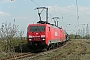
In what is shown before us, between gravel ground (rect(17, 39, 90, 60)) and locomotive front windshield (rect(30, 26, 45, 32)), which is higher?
locomotive front windshield (rect(30, 26, 45, 32))

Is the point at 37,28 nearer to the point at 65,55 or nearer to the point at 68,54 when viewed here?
the point at 68,54

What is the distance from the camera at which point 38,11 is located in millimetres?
30875

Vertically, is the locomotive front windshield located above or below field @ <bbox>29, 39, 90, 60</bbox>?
above

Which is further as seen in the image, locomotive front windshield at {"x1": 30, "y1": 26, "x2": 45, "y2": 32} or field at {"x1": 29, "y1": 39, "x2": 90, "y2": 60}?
locomotive front windshield at {"x1": 30, "y1": 26, "x2": 45, "y2": 32}

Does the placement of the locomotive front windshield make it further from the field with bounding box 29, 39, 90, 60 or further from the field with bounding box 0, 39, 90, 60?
the field with bounding box 29, 39, 90, 60

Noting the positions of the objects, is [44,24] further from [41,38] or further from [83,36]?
[83,36]

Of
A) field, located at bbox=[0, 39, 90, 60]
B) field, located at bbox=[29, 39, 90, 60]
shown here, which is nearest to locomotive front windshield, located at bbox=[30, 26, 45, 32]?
field, located at bbox=[0, 39, 90, 60]

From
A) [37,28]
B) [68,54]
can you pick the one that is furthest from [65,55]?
[37,28]

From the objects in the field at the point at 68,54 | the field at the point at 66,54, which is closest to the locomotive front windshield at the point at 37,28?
the field at the point at 66,54

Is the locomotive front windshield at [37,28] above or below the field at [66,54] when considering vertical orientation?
above

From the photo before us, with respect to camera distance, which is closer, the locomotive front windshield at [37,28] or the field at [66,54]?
the field at [66,54]

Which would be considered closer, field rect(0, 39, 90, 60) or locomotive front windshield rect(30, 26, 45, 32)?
field rect(0, 39, 90, 60)

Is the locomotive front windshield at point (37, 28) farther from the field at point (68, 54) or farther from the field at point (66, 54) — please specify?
the field at point (68, 54)

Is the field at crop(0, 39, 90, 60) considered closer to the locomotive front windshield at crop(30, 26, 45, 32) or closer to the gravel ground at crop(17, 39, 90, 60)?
the gravel ground at crop(17, 39, 90, 60)
